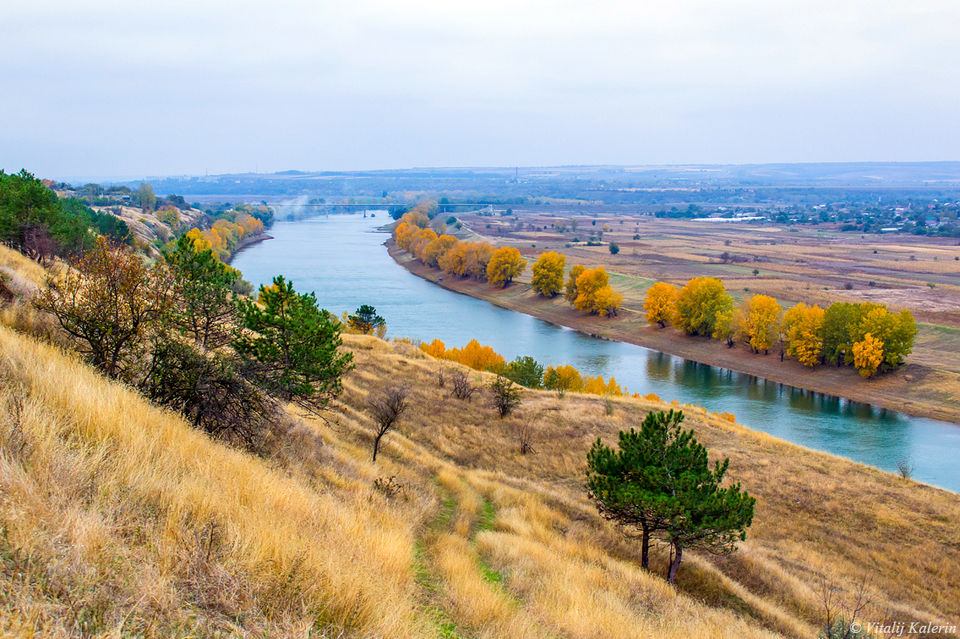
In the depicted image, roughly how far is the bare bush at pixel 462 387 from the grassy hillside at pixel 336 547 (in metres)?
8.52

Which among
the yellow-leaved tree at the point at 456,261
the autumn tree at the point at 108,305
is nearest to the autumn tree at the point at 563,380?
the autumn tree at the point at 108,305

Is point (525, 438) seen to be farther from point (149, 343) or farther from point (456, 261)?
point (456, 261)

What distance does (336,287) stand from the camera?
74125 millimetres

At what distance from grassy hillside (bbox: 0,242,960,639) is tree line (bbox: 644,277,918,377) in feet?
101

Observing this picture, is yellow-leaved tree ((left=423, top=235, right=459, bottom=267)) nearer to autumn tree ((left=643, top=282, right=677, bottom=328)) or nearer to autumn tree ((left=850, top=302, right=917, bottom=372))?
autumn tree ((left=643, top=282, right=677, bottom=328))

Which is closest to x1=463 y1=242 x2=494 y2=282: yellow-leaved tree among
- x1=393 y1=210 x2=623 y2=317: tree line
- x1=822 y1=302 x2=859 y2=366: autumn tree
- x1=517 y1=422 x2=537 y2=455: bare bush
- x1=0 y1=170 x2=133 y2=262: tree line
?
x1=393 y1=210 x2=623 y2=317: tree line

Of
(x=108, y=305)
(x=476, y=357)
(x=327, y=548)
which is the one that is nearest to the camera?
(x=327, y=548)

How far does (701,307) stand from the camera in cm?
5441

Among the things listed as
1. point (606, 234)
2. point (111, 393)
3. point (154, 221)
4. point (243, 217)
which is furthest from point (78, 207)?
point (606, 234)

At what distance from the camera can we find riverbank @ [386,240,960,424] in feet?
133

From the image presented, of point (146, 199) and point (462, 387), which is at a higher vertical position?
point (146, 199)

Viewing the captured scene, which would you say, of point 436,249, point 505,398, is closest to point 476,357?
point 505,398

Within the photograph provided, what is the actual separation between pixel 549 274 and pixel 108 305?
62891 mm

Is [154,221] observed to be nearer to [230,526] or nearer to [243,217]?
[243,217]
